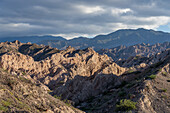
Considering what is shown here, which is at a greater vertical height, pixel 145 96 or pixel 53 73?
pixel 145 96

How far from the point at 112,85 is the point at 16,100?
4036cm

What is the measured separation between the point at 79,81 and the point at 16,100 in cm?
4497

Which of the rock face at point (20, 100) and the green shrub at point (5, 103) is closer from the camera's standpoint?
the green shrub at point (5, 103)

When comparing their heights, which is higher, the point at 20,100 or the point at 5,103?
the point at 5,103

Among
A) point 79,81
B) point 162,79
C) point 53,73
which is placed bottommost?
point 53,73

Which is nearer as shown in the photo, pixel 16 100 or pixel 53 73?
pixel 16 100

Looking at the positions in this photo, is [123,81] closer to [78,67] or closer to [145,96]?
[145,96]

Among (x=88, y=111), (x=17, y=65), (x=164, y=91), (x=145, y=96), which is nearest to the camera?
(x=145, y=96)

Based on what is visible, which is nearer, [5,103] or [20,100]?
[5,103]

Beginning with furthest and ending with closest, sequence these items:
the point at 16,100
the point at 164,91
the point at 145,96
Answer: the point at 164,91, the point at 145,96, the point at 16,100

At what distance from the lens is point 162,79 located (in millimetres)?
41156

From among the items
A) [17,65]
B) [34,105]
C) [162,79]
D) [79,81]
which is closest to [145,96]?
[162,79]

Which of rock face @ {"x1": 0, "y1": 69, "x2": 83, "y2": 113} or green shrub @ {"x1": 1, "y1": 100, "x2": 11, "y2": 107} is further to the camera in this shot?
rock face @ {"x1": 0, "y1": 69, "x2": 83, "y2": 113}

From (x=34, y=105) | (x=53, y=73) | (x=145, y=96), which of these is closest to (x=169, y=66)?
(x=145, y=96)
